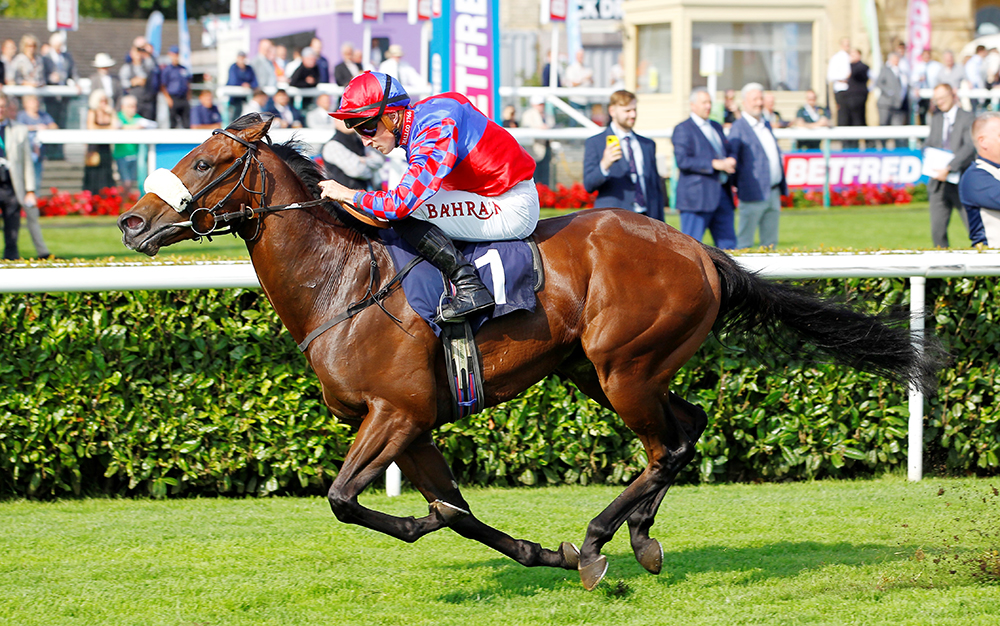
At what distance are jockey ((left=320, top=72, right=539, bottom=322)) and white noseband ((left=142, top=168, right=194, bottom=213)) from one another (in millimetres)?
476

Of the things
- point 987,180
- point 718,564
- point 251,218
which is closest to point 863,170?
point 987,180

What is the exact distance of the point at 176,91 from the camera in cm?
1652

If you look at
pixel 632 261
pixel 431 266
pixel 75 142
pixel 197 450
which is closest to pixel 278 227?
pixel 431 266

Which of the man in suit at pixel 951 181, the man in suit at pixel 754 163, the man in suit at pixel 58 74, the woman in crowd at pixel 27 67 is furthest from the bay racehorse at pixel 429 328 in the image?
the woman in crowd at pixel 27 67

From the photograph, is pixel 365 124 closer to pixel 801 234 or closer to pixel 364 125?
pixel 364 125

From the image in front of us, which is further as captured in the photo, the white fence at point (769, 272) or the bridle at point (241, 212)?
the white fence at point (769, 272)

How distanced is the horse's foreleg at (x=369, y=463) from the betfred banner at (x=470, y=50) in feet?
19.5

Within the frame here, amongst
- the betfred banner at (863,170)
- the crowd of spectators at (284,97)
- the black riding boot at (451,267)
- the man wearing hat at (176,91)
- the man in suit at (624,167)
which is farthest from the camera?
the betfred banner at (863,170)

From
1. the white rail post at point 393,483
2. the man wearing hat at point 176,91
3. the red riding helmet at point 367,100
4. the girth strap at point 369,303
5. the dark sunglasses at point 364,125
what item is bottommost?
the white rail post at point 393,483

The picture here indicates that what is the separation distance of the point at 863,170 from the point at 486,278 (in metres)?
14.1

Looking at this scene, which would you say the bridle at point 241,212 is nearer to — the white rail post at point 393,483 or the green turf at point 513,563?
the green turf at point 513,563

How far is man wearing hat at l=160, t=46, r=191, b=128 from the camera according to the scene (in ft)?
53.8

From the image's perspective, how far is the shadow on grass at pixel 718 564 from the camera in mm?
4379

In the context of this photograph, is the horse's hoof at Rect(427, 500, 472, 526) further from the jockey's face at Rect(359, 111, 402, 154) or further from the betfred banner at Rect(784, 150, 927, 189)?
the betfred banner at Rect(784, 150, 927, 189)
